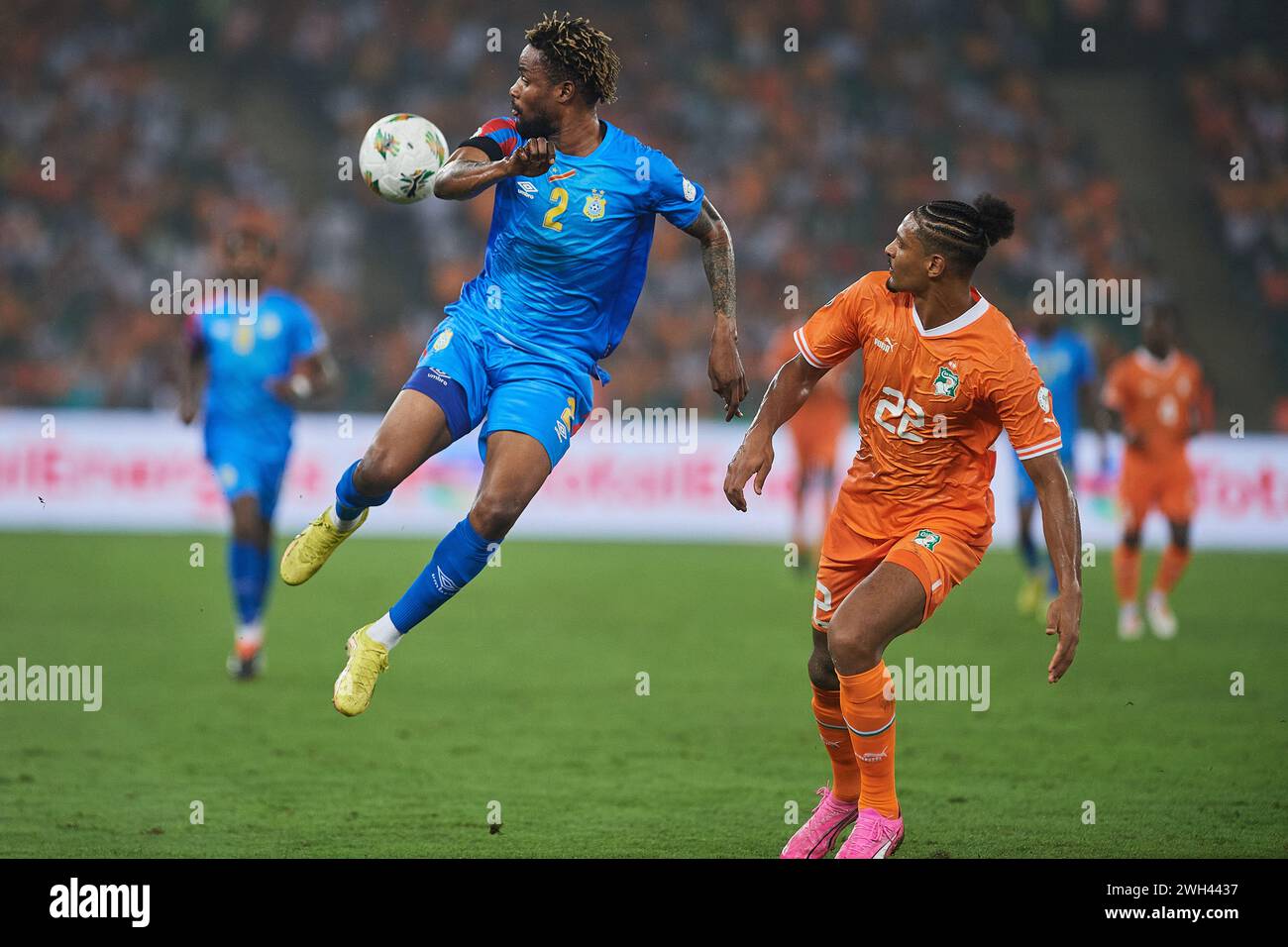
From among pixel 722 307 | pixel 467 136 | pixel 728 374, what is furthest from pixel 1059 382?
pixel 467 136

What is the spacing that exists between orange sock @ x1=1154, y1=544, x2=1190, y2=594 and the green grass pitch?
1.21 feet

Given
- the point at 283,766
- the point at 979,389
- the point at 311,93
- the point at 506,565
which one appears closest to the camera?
the point at 979,389

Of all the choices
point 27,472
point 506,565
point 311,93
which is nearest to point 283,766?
point 506,565

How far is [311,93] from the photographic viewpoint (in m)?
21.6

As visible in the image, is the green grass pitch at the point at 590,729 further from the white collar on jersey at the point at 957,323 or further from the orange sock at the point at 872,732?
the white collar on jersey at the point at 957,323

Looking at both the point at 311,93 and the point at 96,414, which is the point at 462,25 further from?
the point at 96,414

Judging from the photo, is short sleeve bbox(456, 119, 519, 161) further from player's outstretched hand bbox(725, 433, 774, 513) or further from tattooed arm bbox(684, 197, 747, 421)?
player's outstretched hand bbox(725, 433, 774, 513)

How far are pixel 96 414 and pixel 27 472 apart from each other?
91 centimetres

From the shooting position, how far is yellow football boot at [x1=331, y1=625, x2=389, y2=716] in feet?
18.3

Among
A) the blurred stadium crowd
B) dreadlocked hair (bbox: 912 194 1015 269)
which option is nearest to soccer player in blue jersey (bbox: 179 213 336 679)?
dreadlocked hair (bbox: 912 194 1015 269)

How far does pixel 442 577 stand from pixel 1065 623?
2241mm

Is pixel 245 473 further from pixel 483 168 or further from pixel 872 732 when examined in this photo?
pixel 872 732

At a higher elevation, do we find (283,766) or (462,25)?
(462,25)
